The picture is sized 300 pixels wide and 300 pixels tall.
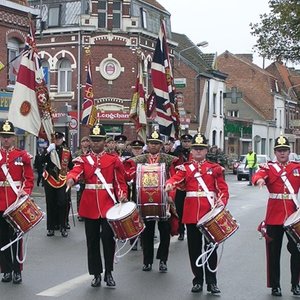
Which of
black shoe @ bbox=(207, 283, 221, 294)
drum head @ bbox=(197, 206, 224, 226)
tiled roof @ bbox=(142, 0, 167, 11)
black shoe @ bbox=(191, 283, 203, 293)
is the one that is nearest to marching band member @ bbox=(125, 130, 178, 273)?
black shoe @ bbox=(191, 283, 203, 293)

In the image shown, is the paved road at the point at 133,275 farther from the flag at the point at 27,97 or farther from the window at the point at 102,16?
the window at the point at 102,16

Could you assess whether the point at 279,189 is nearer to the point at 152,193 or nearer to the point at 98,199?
the point at 152,193

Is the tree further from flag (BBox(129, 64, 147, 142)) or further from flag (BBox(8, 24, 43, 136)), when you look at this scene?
flag (BBox(8, 24, 43, 136))

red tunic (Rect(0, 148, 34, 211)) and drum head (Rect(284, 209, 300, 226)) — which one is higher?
red tunic (Rect(0, 148, 34, 211))

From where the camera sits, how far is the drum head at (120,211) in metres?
8.58

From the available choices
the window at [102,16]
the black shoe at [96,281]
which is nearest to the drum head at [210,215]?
the black shoe at [96,281]

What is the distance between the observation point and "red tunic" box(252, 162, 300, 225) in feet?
27.8

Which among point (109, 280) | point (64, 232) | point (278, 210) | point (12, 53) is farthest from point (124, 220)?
point (12, 53)

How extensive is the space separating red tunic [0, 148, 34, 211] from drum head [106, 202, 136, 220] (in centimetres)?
106

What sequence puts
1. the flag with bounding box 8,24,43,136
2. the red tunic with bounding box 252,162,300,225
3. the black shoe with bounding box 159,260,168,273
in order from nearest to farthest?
the red tunic with bounding box 252,162,300,225, the black shoe with bounding box 159,260,168,273, the flag with bounding box 8,24,43,136

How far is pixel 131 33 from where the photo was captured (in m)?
42.2

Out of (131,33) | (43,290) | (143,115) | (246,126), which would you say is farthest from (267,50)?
(246,126)

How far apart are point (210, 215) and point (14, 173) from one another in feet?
8.27

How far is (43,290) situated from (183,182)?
6.99ft
